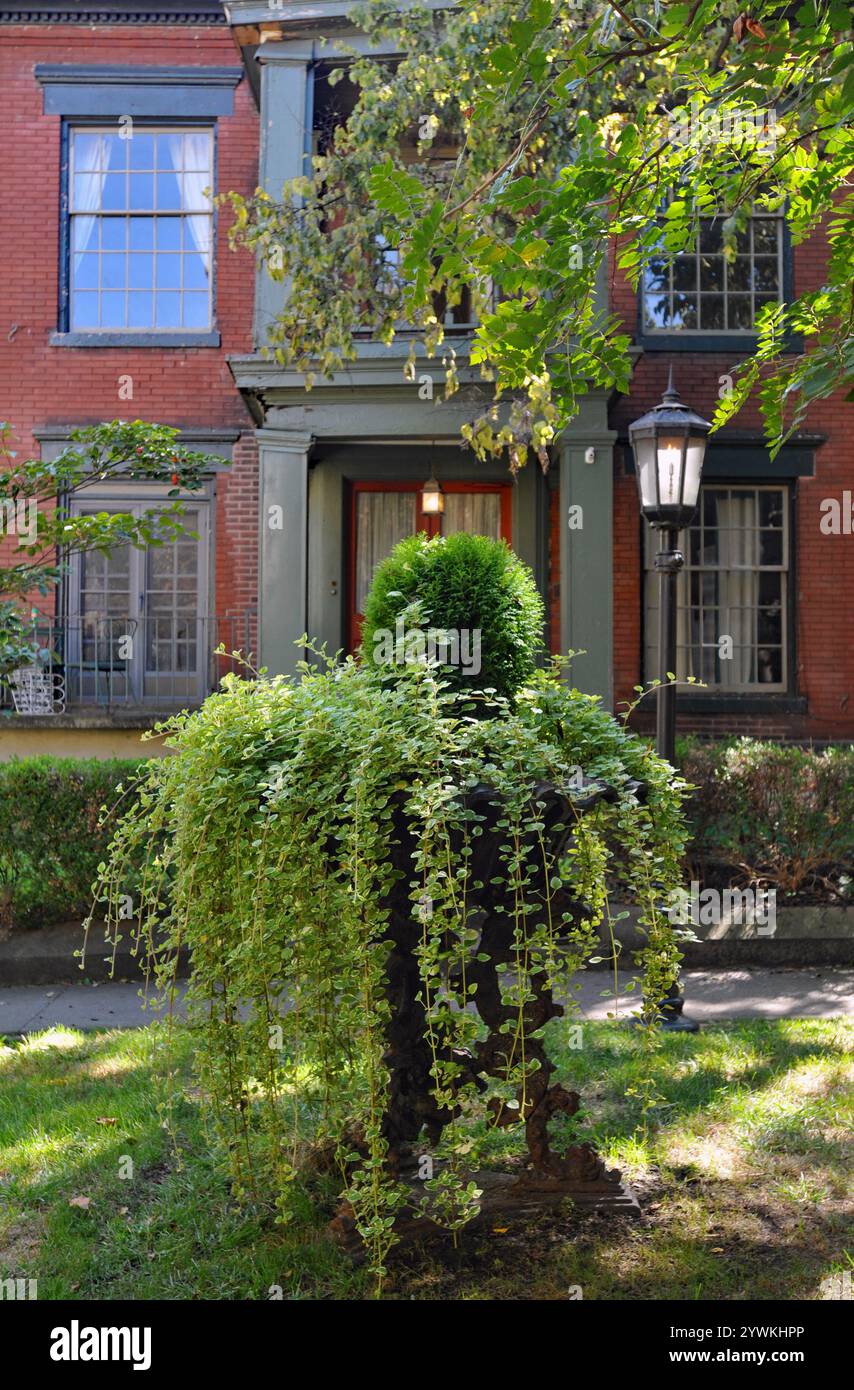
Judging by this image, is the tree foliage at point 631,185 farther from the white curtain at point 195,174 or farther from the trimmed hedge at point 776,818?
the white curtain at point 195,174

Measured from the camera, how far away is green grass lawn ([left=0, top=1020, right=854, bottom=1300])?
3.25 metres

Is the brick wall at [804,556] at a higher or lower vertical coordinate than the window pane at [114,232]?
lower

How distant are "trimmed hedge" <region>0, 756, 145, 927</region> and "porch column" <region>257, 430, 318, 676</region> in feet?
9.85

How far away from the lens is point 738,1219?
11.8ft

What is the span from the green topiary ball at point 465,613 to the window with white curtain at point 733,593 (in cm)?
798

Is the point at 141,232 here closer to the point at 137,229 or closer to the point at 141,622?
the point at 137,229

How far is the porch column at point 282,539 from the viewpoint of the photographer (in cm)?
1063

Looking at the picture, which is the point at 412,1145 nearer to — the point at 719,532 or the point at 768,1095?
the point at 768,1095

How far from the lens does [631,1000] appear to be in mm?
6773

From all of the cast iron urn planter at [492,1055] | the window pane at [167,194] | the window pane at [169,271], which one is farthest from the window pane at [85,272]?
the cast iron urn planter at [492,1055]

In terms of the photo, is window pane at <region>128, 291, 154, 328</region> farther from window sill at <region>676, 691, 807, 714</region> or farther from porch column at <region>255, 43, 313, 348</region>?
window sill at <region>676, 691, 807, 714</region>

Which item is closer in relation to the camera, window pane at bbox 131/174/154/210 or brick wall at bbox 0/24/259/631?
brick wall at bbox 0/24/259/631

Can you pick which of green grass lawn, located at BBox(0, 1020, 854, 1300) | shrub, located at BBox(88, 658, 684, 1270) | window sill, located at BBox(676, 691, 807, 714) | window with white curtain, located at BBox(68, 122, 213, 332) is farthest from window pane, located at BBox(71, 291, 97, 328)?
shrub, located at BBox(88, 658, 684, 1270)

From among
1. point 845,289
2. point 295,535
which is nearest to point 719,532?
point 295,535
